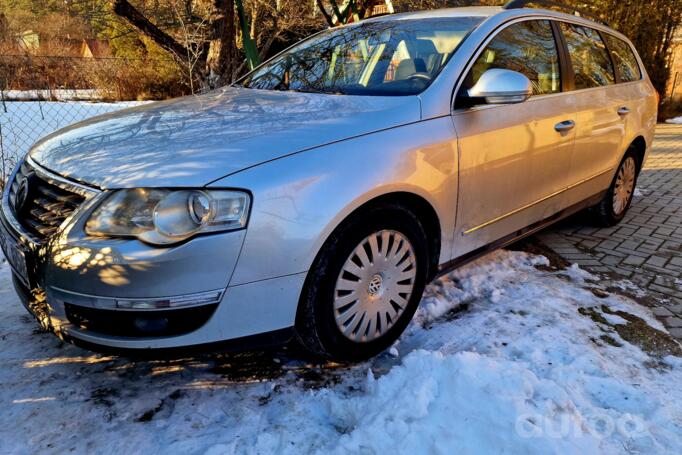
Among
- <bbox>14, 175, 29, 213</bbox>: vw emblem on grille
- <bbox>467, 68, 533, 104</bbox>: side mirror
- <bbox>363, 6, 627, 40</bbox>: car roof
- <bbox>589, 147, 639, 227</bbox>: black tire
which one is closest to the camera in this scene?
<bbox>14, 175, 29, 213</bbox>: vw emblem on grille

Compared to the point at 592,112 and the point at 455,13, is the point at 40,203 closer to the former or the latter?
the point at 455,13

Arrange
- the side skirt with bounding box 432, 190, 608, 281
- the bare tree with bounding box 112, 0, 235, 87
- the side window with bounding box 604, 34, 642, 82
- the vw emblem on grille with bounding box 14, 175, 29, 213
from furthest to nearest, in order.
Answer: the bare tree with bounding box 112, 0, 235, 87, the side window with bounding box 604, 34, 642, 82, the side skirt with bounding box 432, 190, 608, 281, the vw emblem on grille with bounding box 14, 175, 29, 213

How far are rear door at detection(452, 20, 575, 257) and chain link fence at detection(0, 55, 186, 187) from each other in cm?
626

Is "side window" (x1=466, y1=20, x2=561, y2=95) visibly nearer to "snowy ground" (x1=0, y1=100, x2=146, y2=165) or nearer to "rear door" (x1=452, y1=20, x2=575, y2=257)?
"rear door" (x1=452, y1=20, x2=575, y2=257)

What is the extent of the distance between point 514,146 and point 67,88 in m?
12.4

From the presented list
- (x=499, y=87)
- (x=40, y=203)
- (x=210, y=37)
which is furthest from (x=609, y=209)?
(x=210, y=37)

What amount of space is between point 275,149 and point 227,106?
85 cm

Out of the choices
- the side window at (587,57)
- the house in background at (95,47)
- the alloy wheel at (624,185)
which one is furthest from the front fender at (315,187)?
the house in background at (95,47)

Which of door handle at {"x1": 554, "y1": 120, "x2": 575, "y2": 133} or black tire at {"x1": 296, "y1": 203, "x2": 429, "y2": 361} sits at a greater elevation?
door handle at {"x1": 554, "y1": 120, "x2": 575, "y2": 133}

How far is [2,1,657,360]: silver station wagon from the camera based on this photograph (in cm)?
179

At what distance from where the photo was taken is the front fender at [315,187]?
5.95ft

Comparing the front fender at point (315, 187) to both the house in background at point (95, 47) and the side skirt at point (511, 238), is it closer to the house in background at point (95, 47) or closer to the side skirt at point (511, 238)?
the side skirt at point (511, 238)

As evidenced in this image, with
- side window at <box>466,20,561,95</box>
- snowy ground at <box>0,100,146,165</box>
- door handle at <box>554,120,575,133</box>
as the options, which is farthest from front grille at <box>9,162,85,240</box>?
snowy ground at <box>0,100,146,165</box>

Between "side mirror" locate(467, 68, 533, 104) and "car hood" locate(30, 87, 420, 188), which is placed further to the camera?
"side mirror" locate(467, 68, 533, 104)
